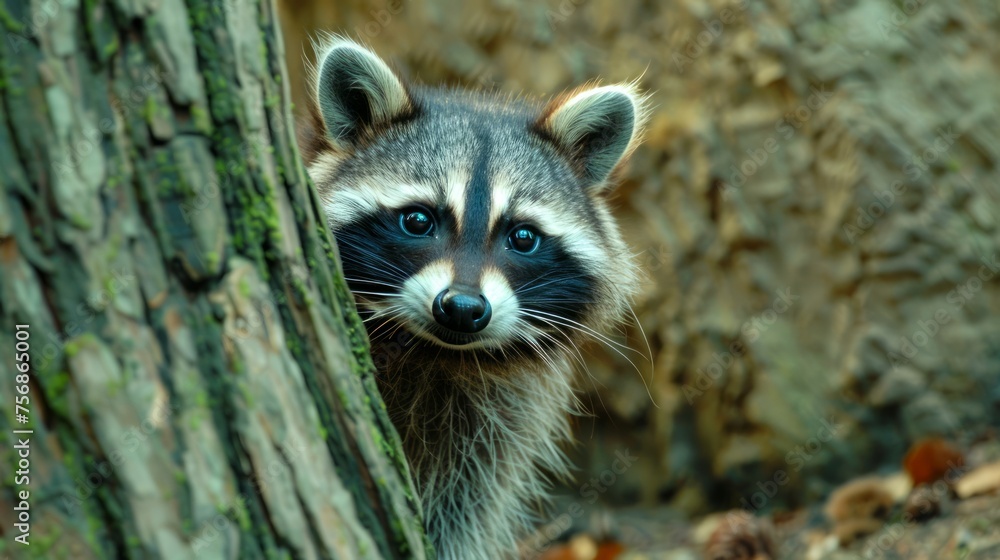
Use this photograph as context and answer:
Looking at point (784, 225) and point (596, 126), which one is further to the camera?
point (784, 225)

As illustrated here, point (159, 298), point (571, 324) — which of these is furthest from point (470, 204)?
point (159, 298)

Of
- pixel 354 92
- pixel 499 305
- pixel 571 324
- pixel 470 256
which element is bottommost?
pixel 571 324

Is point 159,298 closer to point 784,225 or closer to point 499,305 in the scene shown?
point 499,305

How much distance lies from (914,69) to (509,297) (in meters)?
3.56

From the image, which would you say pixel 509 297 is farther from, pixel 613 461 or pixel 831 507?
pixel 613 461

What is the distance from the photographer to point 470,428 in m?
3.81

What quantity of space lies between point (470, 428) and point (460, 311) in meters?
0.91

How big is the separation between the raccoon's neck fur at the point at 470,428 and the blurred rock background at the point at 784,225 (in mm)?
1155

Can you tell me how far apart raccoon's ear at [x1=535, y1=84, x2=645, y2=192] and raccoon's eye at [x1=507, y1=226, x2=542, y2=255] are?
550mm

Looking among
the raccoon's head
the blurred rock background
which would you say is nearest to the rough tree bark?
the raccoon's head

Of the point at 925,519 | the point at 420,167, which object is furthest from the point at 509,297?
the point at 925,519

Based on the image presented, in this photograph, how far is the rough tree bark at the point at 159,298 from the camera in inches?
65.4

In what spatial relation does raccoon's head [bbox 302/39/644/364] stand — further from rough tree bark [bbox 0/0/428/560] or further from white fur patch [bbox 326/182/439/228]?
rough tree bark [bbox 0/0/428/560]

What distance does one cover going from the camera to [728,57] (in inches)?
231
